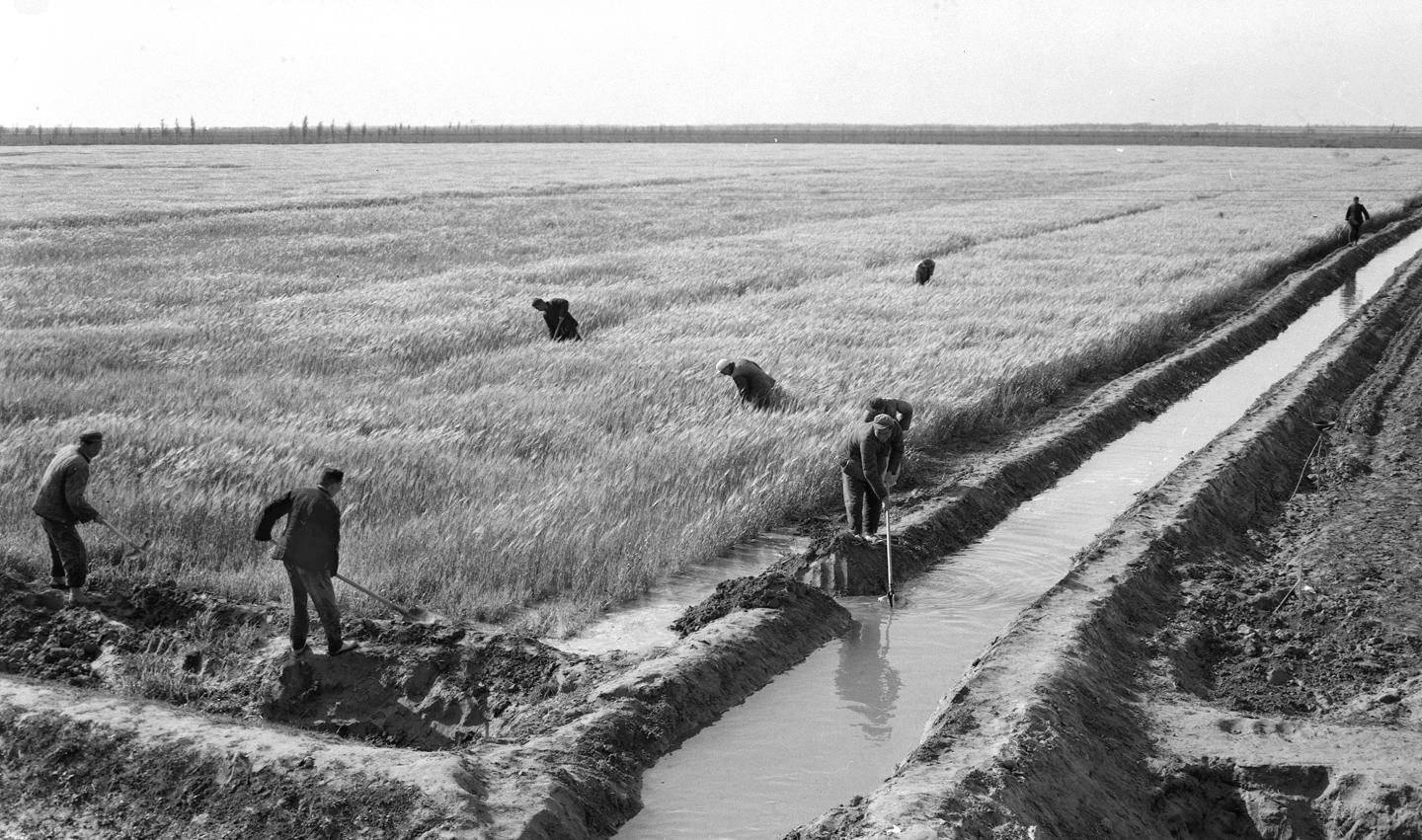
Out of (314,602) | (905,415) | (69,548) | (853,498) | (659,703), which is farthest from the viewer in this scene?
(905,415)

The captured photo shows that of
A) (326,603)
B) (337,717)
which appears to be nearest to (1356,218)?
(326,603)

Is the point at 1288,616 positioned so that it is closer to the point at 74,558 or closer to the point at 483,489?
the point at 483,489

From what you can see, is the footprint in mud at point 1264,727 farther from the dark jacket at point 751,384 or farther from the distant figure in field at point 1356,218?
the distant figure in field at point 1356,218


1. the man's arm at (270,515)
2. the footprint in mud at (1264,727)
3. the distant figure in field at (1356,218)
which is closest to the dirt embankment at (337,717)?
the man's arm at (270,515)

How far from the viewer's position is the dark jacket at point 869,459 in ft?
32.6

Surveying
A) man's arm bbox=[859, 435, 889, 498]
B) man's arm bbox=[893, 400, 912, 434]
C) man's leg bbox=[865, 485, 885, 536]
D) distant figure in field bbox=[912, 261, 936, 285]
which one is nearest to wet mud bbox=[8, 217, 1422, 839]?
man's leg bbox=[865, 485, 885, 536]

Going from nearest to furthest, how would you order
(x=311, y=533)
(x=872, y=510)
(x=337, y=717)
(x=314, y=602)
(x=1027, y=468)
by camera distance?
(x=337, y=717) → (x=311, y=533) → (x=314, y=602) → (x=872, y=510) → (x=1027, y=468)

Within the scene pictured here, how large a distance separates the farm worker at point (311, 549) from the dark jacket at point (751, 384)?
23.9ft

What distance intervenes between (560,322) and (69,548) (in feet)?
37.6

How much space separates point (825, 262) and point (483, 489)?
20.6 m

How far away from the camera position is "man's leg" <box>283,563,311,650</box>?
25.8 feet

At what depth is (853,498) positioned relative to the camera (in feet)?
34.4

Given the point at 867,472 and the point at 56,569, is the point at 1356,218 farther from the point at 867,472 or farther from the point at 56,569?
the point at 56,569

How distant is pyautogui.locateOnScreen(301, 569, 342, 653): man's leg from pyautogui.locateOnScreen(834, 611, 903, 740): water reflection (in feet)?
9.85
